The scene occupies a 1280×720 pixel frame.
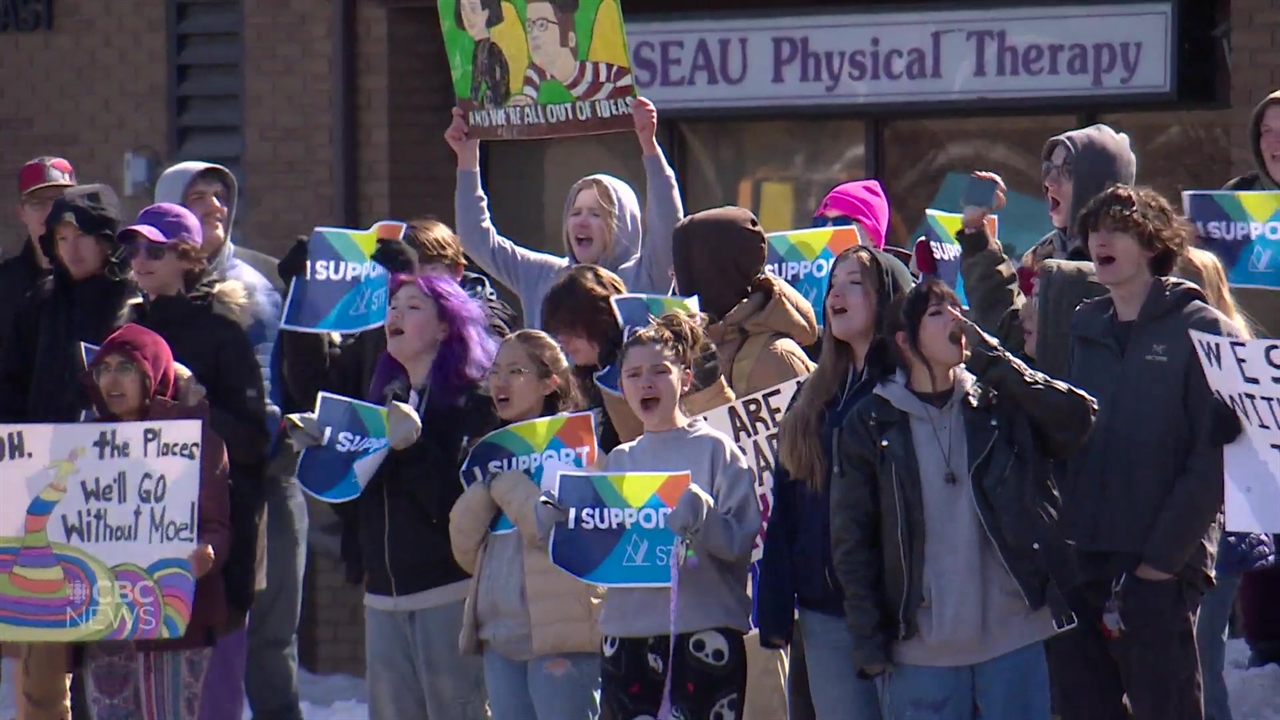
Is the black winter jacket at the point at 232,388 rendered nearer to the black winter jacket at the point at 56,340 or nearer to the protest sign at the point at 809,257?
the black winter jacket at the point at 56,340

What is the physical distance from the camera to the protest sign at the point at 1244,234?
721 cm

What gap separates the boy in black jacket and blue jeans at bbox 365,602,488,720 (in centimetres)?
189

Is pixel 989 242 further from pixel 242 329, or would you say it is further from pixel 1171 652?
pixel 242 329

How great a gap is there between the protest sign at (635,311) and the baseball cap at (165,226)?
1701 millimetres

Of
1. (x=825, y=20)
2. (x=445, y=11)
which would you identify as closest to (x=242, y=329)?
(x=445, y=11)

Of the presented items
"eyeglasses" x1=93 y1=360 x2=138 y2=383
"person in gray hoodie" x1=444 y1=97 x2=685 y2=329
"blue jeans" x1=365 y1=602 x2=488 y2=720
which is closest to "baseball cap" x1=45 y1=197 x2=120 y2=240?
"eyeglasses" x1=93 y1=360 x2=138 y2=383

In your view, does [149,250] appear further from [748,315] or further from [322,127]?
[322,127]

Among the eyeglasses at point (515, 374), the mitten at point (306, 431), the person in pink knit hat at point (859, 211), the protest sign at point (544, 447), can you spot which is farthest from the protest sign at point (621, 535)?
the person in pink knit hat at point (859, 211)

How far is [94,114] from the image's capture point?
427 inches

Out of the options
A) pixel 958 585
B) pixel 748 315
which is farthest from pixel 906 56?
pixel 958 585

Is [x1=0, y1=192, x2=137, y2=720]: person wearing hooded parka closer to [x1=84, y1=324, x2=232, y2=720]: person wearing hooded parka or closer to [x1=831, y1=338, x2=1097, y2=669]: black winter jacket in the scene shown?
[x1=84, y1=324, x2=232, y2=720]: person wearing hooded parka

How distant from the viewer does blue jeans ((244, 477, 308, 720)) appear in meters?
8.22

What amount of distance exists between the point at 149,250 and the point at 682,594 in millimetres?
2444

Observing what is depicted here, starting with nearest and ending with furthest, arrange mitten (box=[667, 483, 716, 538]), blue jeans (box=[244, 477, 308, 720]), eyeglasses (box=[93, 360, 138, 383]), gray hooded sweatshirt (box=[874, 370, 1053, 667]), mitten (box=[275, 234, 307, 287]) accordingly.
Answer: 1. gray hooded sweatshirt (box=[874, 370, 1053, 667])
2. mitten (box=[667, 483, 716, 538])
3. eyeglasses (box=[93, 360, 138, 383])
4. mitten (box=[275, 234, 307, 287])
5. blue jeans (box=[244, 477, 308, 720])
